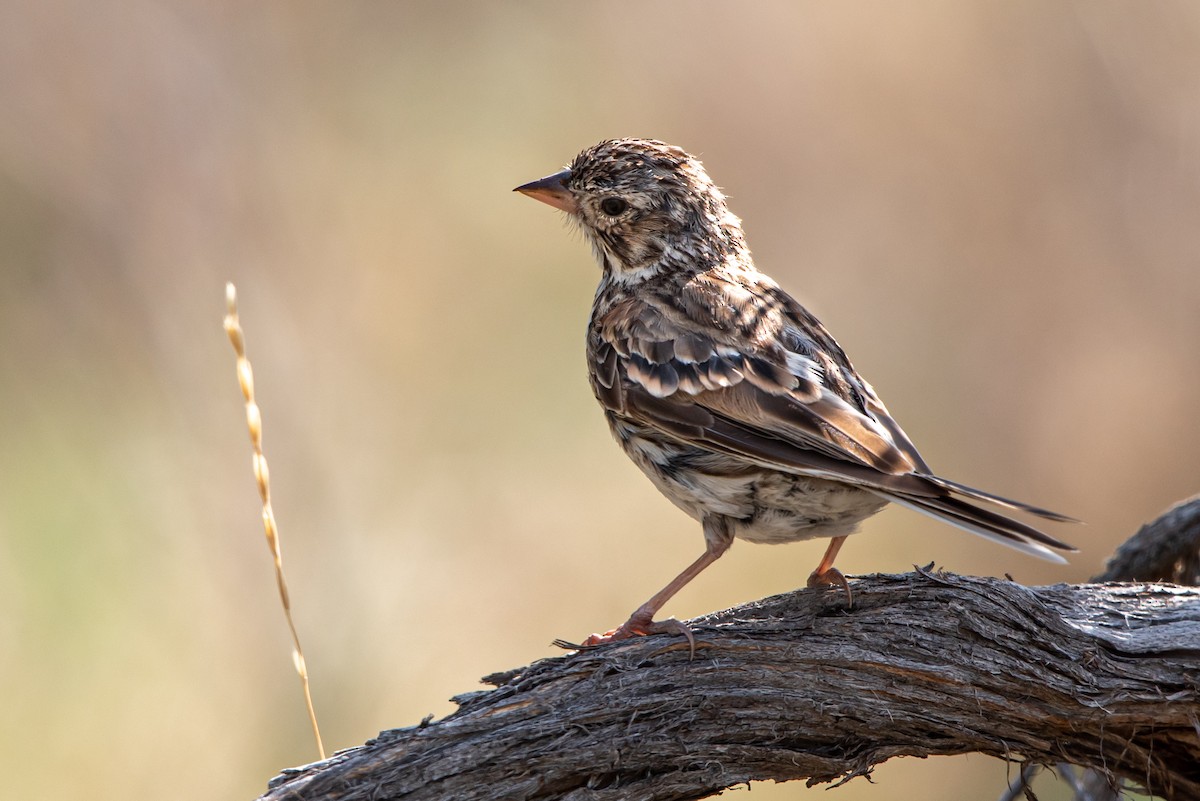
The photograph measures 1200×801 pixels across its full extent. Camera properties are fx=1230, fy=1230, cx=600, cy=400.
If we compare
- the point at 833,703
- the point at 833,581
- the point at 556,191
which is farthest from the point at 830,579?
the point at 556,191

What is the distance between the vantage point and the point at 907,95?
9.82 metres

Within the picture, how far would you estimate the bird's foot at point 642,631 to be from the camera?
3.60 meters

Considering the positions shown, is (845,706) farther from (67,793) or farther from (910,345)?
(910,345)

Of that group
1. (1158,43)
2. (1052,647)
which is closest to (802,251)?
(1158,43)

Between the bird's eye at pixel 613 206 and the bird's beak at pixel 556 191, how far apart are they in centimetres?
13

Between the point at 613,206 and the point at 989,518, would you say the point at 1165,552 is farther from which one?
the point at 613,206

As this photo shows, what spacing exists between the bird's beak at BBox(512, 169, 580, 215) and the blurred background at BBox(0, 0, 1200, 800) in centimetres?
328

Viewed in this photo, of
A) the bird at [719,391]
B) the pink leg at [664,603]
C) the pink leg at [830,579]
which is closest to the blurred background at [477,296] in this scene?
the bird at [719,391]

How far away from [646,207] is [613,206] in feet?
0.48

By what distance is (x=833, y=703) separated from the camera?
3514mm

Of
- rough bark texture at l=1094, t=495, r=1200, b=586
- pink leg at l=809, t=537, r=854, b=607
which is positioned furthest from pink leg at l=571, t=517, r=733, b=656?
rough bark texture at l=1094, t=495, r=1200, b=586

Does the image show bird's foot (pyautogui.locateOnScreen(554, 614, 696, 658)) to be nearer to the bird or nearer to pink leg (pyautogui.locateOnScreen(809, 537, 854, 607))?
the bird

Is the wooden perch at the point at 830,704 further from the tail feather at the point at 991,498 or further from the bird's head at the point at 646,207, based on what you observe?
the bird's head at the point at 646,207

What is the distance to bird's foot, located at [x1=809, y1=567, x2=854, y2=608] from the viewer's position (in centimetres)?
383
